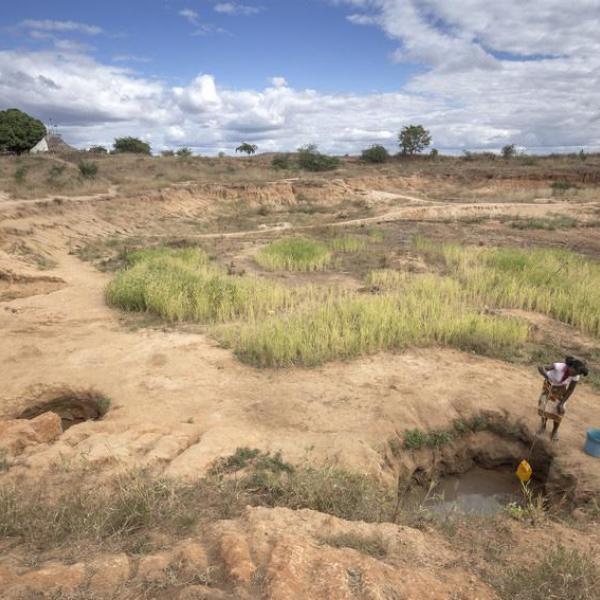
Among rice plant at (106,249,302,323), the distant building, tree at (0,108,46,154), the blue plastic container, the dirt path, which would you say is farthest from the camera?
the distant building

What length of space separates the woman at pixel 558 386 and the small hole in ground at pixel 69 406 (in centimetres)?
520

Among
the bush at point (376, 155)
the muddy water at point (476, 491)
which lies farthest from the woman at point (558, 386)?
the bush at point (376, 155)

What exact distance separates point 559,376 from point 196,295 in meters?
6.22

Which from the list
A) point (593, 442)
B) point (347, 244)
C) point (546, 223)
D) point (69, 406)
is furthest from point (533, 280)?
point (546, 223)

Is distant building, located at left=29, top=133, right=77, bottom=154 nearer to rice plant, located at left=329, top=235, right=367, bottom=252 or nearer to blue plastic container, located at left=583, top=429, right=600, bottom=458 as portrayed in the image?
rice plant, located at left=329, top=235, right=367, bottom=252

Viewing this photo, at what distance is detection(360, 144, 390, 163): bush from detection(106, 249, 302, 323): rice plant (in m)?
35.7

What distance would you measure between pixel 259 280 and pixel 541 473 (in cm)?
702

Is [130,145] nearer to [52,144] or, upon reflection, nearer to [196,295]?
[52,144]

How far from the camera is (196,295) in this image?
896 centimetres

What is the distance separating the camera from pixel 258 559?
2789 millimetres

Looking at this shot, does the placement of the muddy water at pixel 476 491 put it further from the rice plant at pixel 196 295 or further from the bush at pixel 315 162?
the bush at pixel 315 162

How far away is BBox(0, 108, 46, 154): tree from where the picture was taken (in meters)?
37.6

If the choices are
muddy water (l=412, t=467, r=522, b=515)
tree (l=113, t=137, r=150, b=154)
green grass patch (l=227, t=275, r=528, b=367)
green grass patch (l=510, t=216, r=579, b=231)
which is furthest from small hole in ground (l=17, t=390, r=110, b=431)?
tree (l=113, t=137, r=150, b=154)

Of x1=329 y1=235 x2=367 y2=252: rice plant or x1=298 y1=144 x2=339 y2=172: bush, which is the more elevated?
x1=298 y1=144 x2=339 y2=172: bush
